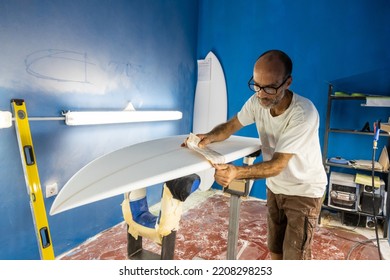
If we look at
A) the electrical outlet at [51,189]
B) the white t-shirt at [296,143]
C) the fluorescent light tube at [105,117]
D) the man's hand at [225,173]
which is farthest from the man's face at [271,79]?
the electrical outlet at [51,189]

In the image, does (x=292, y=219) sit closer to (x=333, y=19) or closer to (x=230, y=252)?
(x=230, y=252)

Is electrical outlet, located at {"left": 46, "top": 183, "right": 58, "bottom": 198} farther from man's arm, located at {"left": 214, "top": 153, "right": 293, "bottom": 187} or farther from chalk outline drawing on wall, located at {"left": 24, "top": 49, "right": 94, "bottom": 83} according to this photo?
man's arm, located at {"left": 214, "top": 153, "right": 293, "bottom": 187}

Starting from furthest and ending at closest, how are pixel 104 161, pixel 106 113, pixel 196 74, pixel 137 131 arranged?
pixel 196 74
pixel 137 131
pixel 106 113
pixel 104 161

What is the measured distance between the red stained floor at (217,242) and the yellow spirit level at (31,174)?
396mm

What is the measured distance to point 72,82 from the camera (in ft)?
5.90

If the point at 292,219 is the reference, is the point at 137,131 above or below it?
above

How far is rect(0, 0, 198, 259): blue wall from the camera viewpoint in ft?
4.95

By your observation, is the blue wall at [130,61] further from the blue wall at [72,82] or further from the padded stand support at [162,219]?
the padded stand support at [162,219]

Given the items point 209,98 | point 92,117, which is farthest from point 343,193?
point 92,117

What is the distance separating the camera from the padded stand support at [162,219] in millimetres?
984

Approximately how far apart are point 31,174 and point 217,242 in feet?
4.87

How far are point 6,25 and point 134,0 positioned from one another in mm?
1156

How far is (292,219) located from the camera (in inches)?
51.5
